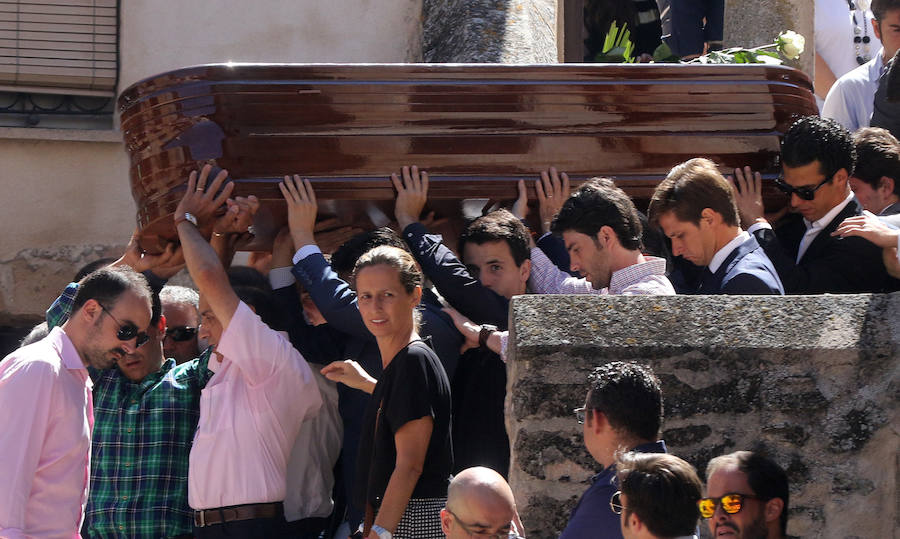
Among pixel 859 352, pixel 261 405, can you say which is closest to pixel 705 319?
pixel 859 352

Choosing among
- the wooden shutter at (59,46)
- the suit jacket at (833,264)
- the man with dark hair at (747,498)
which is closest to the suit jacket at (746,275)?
the suit jacket at (833,264)

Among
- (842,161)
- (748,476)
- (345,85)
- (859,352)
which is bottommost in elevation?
(748,476)

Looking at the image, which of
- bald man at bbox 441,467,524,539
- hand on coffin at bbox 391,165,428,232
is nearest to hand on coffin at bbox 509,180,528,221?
hand on coffin at bbox 391,165,428,232

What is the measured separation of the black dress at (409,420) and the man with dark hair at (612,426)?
2.01ft

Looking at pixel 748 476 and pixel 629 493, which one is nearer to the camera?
pixel 629 493

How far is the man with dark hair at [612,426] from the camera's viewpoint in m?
3.13

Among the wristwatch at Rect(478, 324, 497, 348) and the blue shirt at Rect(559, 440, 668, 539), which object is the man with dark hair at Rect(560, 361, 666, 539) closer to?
the blue shirt at Rect(559, 440, 668, 539)

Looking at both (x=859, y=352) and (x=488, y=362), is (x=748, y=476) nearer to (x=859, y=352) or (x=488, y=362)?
(x=859, y=352)

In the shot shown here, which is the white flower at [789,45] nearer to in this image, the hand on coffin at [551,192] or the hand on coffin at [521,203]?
the hand on coffin at [551,192]

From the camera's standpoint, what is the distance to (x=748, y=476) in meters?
3.24

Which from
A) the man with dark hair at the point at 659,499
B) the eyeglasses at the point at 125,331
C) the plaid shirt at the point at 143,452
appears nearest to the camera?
the man with dark hair at the point at 659,499

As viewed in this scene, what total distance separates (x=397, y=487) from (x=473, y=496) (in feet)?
1.61

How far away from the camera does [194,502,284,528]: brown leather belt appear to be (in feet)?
14.1

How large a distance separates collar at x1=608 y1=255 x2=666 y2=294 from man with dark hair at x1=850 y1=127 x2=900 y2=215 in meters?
0.91
